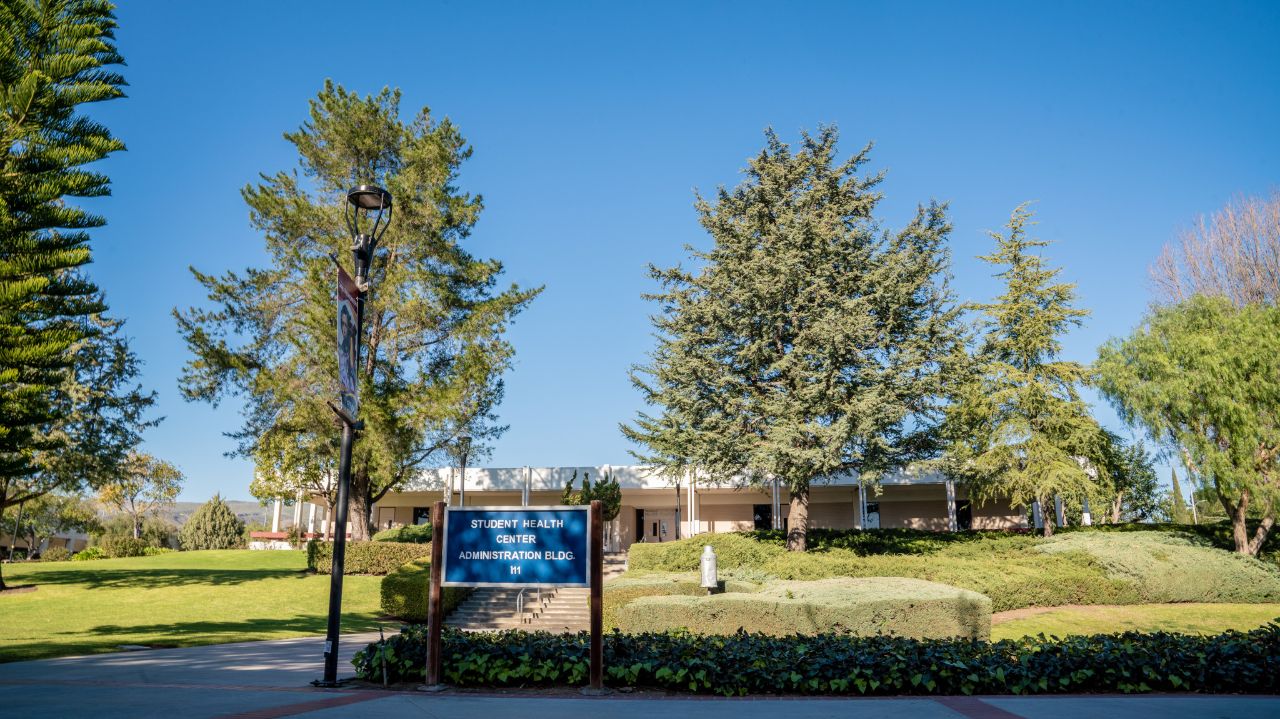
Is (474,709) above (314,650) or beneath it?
above

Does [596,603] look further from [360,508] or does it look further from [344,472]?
[360,508]

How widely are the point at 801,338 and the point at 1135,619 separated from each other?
434 inches

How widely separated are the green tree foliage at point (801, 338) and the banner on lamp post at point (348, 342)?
48.8ft

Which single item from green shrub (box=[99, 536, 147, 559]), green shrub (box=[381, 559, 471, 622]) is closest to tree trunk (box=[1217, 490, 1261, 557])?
green shrub (box=[381, 559, 471, 622])

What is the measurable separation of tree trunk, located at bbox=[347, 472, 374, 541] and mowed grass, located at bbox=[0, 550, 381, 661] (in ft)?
5.97

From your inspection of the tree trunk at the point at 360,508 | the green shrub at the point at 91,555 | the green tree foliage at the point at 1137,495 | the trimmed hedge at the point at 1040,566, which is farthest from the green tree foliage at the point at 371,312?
the green tree foliage at the point at 1137,495

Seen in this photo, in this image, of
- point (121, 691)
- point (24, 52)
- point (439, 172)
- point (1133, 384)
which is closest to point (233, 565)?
point (439, 172)

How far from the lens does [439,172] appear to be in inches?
1017

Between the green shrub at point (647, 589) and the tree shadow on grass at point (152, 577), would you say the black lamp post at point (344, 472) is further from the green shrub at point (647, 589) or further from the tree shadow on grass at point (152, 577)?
the tree shadow on grass at point (152, 577)

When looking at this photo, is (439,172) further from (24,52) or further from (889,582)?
(889,582)


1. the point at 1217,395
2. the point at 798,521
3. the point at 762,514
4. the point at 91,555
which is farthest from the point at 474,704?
the point at 91,555

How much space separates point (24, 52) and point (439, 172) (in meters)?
14.6

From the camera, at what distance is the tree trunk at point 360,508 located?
83.7 ft

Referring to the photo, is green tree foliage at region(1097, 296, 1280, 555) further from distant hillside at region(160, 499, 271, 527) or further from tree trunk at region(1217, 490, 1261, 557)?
distant hillside at region(160, 499, 271, 527)
